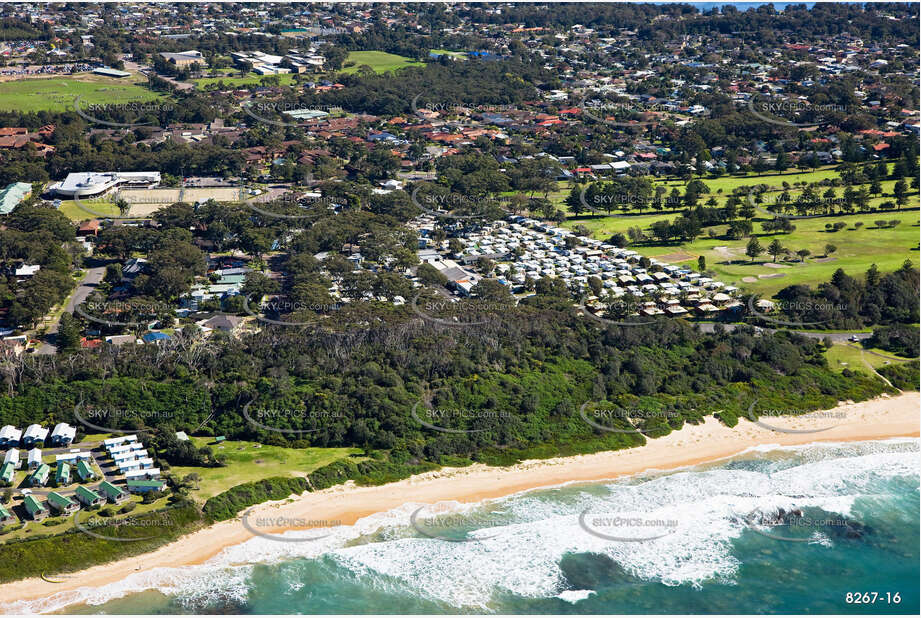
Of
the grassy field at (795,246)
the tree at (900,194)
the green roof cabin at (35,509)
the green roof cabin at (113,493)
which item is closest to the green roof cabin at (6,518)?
the green roof cabin at (35,509)

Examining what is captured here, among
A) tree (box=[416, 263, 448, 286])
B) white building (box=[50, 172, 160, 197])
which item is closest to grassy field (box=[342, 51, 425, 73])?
white building (box=[50, 172, 160, 197])

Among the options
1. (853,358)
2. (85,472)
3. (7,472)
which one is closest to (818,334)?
(853,358)

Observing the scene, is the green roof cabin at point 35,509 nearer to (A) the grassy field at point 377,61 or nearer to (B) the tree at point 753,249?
(B) the tree at point 753,249

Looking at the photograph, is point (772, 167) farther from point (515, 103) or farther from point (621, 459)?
point (621, 459)

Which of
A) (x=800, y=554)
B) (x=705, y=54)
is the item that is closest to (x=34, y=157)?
(x=800, y=554)

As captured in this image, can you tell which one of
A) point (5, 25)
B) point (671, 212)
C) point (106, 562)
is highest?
point (5, 25)

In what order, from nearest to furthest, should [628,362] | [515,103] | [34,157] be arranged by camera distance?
[628,362], [34,157], [515,103]

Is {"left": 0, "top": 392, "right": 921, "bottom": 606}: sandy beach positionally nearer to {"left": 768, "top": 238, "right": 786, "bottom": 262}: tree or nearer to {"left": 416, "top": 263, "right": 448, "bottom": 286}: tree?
{"left": 768, "top": 238, "right": 786, "bottom": 262}: tree
